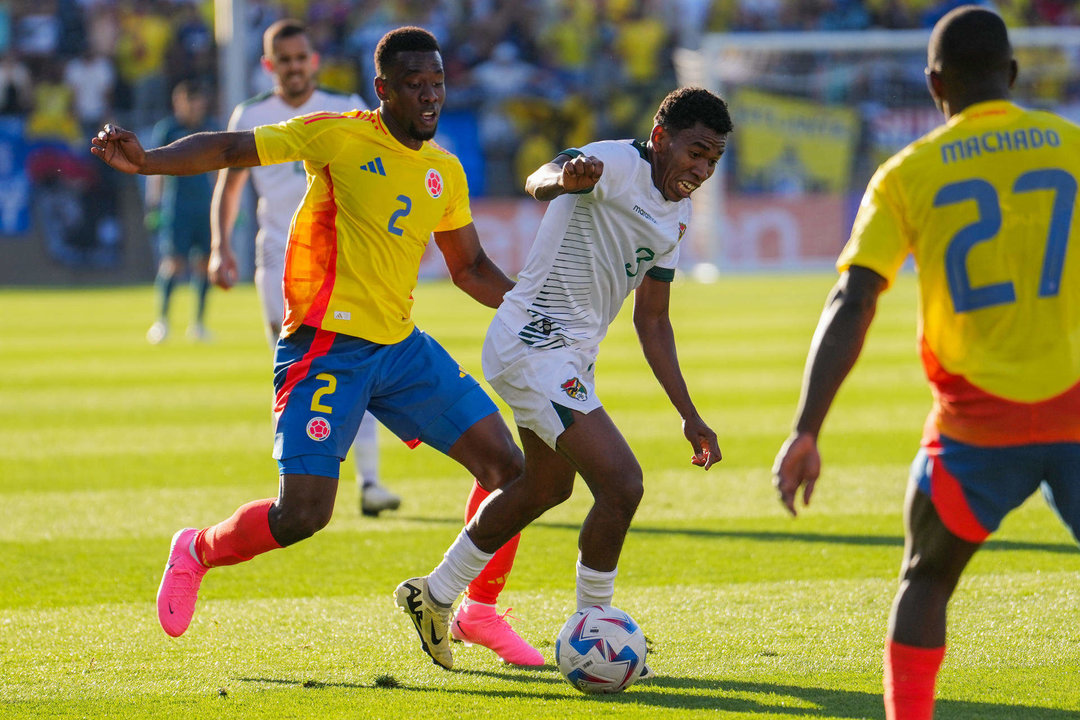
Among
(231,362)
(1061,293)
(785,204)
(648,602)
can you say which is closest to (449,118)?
(785,204)

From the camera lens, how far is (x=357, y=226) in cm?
485

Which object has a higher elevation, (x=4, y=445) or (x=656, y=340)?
(x=656, y=340)

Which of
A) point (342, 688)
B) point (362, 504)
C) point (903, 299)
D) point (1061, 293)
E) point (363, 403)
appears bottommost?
point (903, 299)

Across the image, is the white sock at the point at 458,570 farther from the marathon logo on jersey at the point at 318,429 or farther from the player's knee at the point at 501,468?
the marathon logo on jersey at the point at 318,429

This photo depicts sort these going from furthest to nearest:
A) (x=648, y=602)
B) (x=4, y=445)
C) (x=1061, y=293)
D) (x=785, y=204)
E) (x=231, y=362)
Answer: (x=785, y=204) → (x=231, y=362) → (x=4, y=445) → (x=648, y=602) → (x=1061, y=293)

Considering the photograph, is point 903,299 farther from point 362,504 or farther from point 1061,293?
point 1061,293

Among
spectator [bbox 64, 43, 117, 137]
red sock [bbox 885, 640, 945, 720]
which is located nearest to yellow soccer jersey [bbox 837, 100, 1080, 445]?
red sock [bbox 885, 640, 945, 720]

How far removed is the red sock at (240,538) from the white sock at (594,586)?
1.04 metres

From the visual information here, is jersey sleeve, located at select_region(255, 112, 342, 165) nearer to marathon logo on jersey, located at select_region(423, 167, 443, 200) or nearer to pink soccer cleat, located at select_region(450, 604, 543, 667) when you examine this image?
marathon logo on jersey, located at select_region(423, 167, 443, 200)

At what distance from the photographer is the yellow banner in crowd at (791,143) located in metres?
26.0

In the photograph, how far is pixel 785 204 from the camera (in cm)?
2591

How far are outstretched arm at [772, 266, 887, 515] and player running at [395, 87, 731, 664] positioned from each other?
4.20 ft

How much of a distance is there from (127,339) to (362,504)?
32.5 ft

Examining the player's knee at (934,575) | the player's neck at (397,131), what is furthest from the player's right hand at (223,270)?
the player's knee at (934,575)
